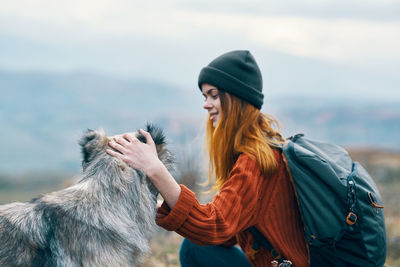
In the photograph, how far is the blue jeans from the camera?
3.33 metres

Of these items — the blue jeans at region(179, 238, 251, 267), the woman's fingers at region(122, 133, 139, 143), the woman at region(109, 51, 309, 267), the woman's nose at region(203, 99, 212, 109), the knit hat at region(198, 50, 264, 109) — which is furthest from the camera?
the blue jeans at region(179, 238, 251, 267)

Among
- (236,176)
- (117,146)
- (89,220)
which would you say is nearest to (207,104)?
(236,176)

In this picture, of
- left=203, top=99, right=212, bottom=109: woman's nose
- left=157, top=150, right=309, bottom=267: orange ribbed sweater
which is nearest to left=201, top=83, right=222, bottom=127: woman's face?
left=203, top=99, right=212, bottom=109: woman's nose

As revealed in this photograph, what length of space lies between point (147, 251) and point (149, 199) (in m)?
0.36

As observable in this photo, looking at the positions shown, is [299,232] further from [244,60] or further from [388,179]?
[388,179]

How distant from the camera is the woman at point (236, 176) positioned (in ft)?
8.12

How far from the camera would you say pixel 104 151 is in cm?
263

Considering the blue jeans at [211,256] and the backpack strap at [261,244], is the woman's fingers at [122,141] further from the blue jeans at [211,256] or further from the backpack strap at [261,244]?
the blue jeans at [211,256]

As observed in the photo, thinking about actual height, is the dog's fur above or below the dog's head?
below

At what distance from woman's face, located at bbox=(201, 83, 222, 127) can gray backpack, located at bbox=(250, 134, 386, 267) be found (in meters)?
0.62

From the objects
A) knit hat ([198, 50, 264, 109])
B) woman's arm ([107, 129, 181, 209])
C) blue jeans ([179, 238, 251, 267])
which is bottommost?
blue jeans ([179, 238, 251, 267])

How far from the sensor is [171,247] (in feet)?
19.7

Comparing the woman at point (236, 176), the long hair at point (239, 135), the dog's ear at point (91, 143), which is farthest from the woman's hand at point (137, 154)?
the long hair at point (239, 135)

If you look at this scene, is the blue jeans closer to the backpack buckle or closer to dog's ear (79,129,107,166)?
the backpack buckle
